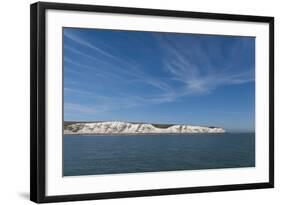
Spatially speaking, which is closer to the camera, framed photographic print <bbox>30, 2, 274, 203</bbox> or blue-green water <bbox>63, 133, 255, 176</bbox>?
framed photographic print <bbox>30, 2, 274, 203</bbox>

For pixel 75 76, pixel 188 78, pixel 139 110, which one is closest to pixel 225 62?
pixel 188 78

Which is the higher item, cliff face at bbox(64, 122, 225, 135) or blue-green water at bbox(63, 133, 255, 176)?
cliff face at bbox(64, 122, 225, 135)

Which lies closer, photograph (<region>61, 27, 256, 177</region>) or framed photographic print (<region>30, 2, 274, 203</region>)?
framed photographic print (<region>30, 2, 274, 203</region>)

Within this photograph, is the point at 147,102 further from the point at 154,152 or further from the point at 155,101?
the point at 154,152
